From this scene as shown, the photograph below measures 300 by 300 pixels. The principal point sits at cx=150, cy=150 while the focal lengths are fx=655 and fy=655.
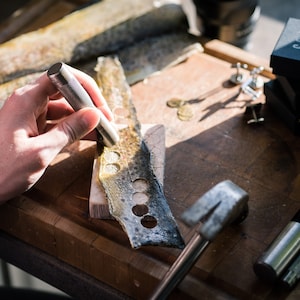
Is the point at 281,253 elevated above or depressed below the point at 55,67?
below

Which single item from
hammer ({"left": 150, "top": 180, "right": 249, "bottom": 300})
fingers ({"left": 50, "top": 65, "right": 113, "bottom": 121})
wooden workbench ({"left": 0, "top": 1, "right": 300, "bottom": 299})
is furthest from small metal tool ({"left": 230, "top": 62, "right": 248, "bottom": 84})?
hammer ({"left": 150, "top": 180, "right": 249, "bottom": 300})

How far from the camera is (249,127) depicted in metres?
0.86

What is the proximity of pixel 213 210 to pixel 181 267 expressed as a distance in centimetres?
8

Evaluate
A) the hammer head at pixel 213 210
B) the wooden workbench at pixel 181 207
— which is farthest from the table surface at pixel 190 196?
the hammer head at pixel 213 210

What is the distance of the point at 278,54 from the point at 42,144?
11.9 inches

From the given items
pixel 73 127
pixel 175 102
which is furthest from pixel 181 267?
pixel 175 102

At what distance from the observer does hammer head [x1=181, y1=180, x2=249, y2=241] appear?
0.60 meters

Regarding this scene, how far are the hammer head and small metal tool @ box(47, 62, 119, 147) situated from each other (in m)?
0.22

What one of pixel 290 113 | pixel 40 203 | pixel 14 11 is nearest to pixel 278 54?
pixel 290 113

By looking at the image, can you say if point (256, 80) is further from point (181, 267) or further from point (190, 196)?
point (181, 267)

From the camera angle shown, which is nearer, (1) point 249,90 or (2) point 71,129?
(2) point 71,129

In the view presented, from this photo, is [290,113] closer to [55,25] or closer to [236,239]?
[236,239]

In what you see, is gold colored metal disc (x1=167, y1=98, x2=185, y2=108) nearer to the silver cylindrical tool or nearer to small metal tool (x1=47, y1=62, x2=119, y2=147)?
small metal tool (x1=47, y1=62, x2=119, y2=147)

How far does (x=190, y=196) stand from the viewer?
0.77m
